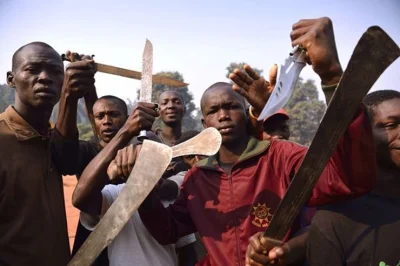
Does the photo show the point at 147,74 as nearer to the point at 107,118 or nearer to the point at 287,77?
the point at 287,77

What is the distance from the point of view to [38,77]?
237 centimetres

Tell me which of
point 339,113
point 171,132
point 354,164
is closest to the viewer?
point 339,113

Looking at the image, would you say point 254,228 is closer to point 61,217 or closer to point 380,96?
point 380,96

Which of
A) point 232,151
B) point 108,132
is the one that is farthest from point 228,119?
point 108,132

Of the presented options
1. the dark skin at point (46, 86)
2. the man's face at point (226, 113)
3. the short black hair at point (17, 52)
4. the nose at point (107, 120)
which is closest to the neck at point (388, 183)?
the man's face at point (226, 113)

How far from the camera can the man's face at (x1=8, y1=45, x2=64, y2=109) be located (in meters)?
2.37

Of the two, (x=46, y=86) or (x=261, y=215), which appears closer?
(x=261, y=215)

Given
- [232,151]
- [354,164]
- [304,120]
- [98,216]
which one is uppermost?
[354,164]

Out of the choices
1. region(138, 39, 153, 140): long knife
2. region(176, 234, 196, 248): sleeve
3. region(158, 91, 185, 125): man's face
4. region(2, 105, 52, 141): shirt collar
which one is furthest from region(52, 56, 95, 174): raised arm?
region(158, 91, 185, 125): man's face

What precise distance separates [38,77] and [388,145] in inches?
71.2

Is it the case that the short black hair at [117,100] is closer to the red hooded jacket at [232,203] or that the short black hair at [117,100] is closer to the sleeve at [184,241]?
the sleeve at [184,241]

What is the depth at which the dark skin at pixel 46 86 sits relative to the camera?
7.71 feet

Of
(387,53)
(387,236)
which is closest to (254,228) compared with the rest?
(387,236)

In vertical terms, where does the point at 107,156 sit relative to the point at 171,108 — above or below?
above
